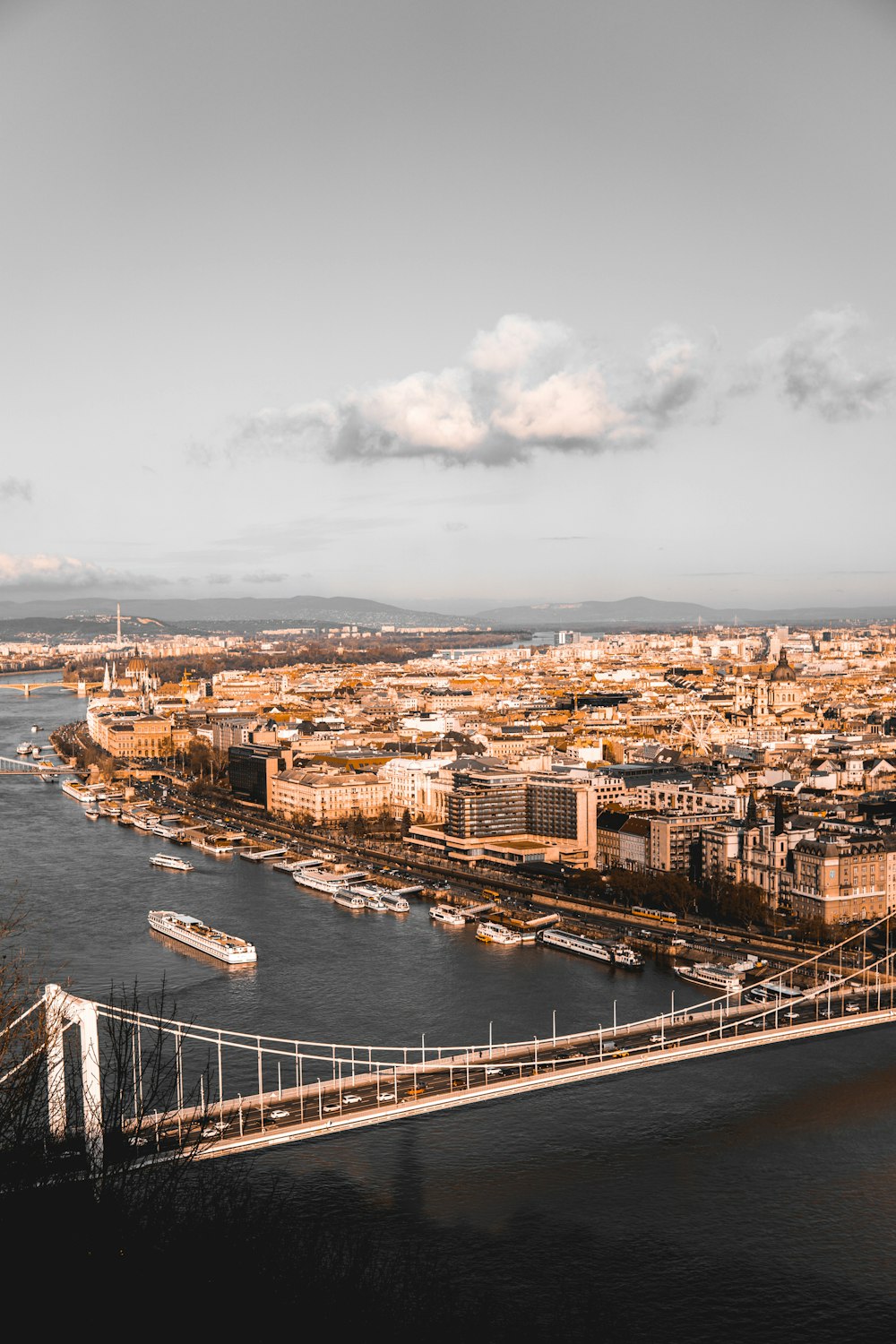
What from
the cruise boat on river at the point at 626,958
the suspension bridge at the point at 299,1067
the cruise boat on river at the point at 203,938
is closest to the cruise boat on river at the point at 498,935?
the cruise boat on river at the point at 626,958

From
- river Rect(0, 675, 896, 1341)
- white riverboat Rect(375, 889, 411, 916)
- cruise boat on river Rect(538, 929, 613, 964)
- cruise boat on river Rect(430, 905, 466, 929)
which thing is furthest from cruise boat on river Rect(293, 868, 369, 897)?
cruise boat on river Rect(538, 929, 613, 964)

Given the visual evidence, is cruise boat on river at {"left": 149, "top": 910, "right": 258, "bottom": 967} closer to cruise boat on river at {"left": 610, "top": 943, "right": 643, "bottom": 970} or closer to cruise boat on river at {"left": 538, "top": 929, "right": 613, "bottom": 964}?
cruise boat on river at {"left": 538, "top": 929, "right": 613, "bottom": 964}

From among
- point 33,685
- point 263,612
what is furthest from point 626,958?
point 263,612

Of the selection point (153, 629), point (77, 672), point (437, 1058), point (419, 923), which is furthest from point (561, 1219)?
point (153, 629)

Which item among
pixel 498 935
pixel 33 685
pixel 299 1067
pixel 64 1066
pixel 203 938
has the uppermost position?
pixel 64 1066

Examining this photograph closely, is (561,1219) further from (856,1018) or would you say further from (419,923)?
(419,923)

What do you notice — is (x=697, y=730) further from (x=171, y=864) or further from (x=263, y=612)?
(x=263, y=612)

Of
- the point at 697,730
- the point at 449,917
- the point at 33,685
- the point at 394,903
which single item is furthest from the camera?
the point at 33,685
